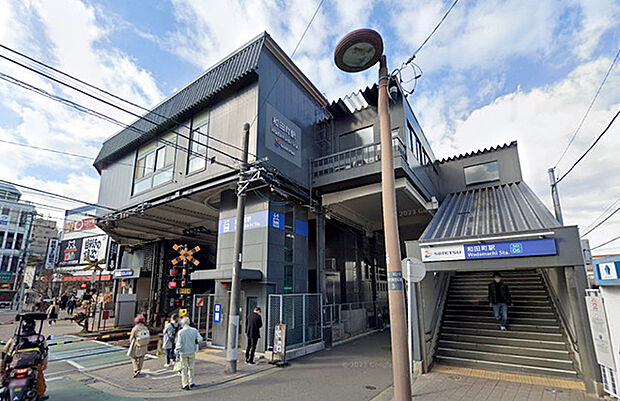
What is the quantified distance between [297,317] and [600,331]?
8.78 meters

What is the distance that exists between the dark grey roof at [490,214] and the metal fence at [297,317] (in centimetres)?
555

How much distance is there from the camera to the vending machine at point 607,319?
5801mm

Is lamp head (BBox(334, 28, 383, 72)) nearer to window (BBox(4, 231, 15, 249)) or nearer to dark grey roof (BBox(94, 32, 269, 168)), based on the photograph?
dark grey roof (BBox(94, 32, 269, 168))

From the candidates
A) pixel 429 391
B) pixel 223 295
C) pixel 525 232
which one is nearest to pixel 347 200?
pixel 223 295

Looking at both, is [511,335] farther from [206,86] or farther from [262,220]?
[206,86]

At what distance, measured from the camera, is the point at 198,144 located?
13.9 meters

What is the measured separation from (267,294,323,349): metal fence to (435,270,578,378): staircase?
484 centimetres

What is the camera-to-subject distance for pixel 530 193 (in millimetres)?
14617

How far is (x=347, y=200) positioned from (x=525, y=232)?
25.6 ft

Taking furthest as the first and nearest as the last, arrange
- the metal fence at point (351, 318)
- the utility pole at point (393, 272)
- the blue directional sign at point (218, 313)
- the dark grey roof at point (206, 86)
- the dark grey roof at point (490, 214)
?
the metal fence at point (351, 318) → the blue directional sign at point (218, 313) → the dark grey roof at point (206, 86) → the dark grey roof at point (490, 214) → the utility pole at point (393, 272)

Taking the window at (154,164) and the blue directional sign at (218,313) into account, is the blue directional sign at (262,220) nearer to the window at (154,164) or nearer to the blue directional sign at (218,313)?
the blue directional sign at (218,313)

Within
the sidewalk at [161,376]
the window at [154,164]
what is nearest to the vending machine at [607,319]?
the sidewalk at [161,376]

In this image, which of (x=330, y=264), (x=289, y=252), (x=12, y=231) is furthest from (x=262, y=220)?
(x=12, y=231)

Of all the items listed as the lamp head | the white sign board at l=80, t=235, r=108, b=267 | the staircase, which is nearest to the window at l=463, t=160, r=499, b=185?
the staircase
